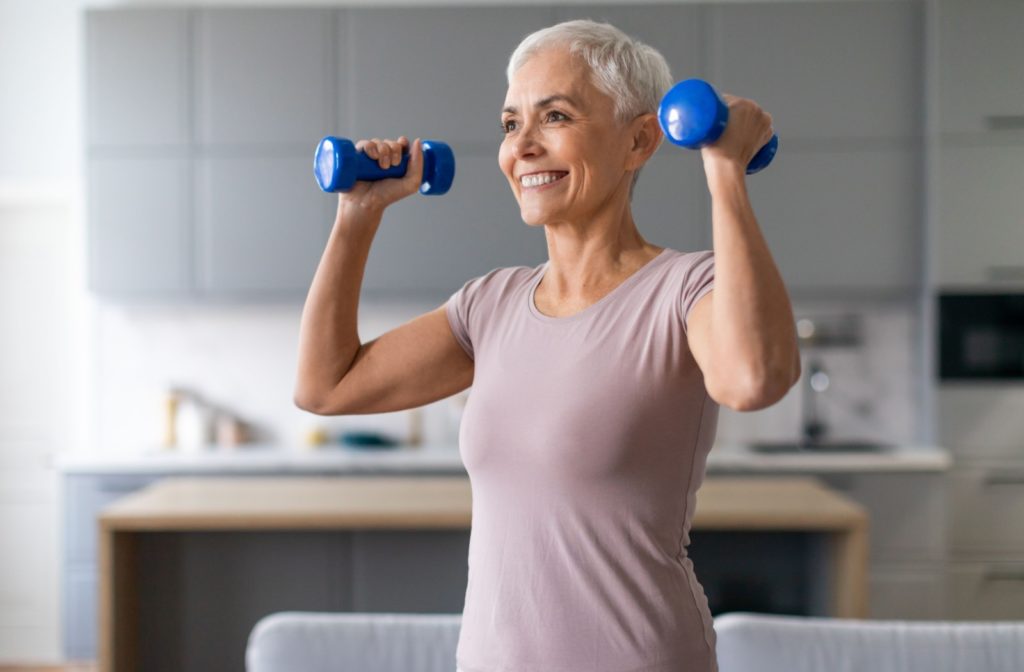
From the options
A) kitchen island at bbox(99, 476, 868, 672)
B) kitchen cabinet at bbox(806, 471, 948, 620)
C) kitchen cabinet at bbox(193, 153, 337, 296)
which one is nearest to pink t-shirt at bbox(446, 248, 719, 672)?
kitchen island at bbox(99, 476, 868, 672)

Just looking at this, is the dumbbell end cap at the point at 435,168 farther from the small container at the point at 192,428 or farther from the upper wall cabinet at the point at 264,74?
the small container at the point at 192,428

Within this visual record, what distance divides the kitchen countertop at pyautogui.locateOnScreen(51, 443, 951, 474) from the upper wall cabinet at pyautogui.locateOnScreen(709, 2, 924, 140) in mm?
1232

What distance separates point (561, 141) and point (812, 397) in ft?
12.9

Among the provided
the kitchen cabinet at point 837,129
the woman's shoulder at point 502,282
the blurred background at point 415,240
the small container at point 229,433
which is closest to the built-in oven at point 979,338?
the blurred background at point 415,240

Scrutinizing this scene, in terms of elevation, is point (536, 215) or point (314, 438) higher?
point (536, 215)

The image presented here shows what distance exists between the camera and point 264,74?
4.48 metres

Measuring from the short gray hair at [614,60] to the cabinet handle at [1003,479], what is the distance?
11.9ft

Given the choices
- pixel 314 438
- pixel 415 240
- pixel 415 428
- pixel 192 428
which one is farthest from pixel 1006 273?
pixel 192 428

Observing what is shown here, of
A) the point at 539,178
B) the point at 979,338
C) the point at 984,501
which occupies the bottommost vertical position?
the point at 984,501

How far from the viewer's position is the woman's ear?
1137 mm

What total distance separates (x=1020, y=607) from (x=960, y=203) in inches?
62.0

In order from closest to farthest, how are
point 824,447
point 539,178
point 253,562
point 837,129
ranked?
point 539,178 → point 253,562 → point 837,129 → point 824,447

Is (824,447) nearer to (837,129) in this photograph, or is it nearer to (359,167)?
(837,129)

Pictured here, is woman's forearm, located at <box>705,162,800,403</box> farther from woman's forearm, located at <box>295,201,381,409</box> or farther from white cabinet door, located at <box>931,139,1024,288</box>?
white cabinet door, located at <box>931,139,1024,288</box>
